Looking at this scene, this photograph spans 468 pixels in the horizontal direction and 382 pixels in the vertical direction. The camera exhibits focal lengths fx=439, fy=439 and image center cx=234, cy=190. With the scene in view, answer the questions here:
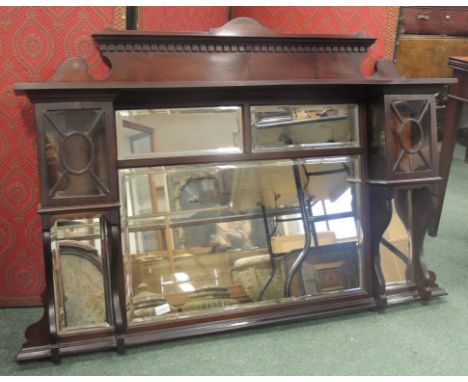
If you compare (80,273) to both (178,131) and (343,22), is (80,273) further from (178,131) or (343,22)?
(343,22)

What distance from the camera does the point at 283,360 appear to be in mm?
1188

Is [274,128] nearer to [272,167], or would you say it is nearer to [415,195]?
[272,167]

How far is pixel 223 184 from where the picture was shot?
1.37 m

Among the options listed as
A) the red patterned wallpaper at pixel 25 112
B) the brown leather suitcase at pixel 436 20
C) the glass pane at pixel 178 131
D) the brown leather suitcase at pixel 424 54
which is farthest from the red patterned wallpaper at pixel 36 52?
the brown leather suitcase at pixel 436 20

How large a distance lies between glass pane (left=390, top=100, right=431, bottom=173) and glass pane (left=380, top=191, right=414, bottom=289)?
19cm

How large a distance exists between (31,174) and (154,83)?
545 mm

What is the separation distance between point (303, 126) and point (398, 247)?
0.57 m

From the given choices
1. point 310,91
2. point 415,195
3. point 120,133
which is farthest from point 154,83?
point 415,195

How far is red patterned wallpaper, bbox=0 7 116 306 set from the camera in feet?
4.24

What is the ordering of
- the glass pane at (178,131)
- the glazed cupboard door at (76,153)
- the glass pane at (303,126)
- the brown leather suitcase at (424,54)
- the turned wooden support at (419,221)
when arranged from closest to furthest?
the glazed cupboard door at (76,153) < the glass pane at (178,131) < the glass pane at (303,126) < the turned wooden support at (419,221) < the brown leather suitcase at (424,54)

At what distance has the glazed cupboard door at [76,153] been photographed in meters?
1.12

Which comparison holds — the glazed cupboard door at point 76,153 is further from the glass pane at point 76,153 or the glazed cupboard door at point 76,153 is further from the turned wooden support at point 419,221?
the turned wooden support at point 419,221

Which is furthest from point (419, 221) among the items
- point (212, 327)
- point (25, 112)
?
point (25, 112)

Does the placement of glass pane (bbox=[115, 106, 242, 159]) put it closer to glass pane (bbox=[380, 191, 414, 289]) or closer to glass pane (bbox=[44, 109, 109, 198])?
glass pane (bbox=[44, 109, 109, 198])
